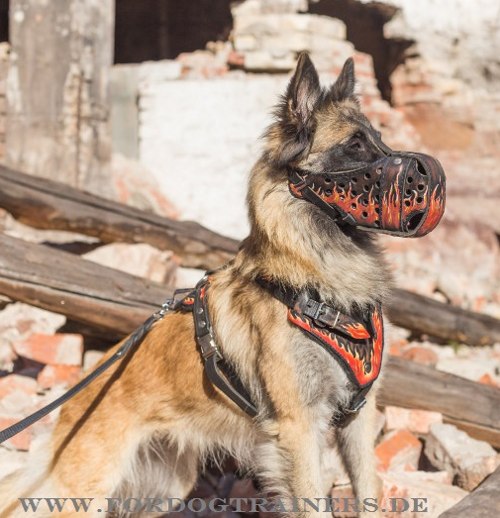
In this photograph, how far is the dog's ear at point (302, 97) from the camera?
302 centimetres

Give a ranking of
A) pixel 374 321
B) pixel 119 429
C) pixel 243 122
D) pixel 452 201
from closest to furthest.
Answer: pixel 374 321 → pixel 119 429 → pixel 243 122 → pixel 452 201

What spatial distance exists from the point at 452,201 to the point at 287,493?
5717mm

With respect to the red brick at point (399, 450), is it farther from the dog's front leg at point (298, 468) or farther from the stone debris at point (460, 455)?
the dog's front leg at point (298, 468)

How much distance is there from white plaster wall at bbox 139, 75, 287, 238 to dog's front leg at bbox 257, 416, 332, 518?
4.62 metres

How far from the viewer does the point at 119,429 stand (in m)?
3.37

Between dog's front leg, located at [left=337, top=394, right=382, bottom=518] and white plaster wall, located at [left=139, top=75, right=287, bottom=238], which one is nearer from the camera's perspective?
dog's front leg, located at [left=337, top=394, right=382, bottom=518]

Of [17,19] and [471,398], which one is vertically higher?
[17,19]

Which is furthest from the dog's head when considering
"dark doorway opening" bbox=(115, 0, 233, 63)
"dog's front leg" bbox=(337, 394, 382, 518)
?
"dark doorway opening" bbox=(115, 0, 233, 63)

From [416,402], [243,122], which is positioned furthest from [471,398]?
[243,122]

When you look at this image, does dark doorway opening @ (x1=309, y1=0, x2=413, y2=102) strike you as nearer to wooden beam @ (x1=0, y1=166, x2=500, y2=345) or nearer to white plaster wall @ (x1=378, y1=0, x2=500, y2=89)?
white plaster wall @ (x1=378, y1=0, x2=500, y2=89)

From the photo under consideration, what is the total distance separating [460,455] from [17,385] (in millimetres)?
2585

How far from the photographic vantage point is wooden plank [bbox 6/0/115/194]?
6602 mm

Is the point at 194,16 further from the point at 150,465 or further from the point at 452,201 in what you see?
the point at 150,465

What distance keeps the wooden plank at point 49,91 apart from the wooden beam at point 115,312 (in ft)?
6.72
